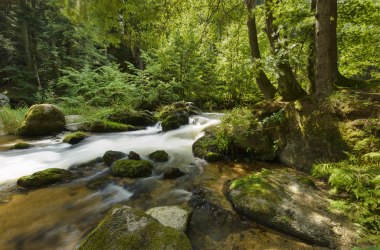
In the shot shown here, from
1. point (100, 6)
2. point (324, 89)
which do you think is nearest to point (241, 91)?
point (324, 89)

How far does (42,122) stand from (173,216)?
8362mm

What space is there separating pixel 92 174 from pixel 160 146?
280 centimetres

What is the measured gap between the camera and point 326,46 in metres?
5.30

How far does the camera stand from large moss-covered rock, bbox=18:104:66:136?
9297 mm

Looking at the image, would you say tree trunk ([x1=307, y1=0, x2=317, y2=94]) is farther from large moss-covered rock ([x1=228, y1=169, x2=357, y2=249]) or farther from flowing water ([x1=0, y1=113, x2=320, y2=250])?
large moss-covered rock ([x1=228, y1=169, x2=357, y2=249])

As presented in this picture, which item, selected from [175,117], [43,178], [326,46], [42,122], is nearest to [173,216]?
[43,178]

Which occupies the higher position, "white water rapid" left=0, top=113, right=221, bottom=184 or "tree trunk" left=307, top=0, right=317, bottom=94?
"tree trunk" left=307, top=0, right=317, bottom=94

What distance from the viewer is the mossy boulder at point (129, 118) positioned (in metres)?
11.1

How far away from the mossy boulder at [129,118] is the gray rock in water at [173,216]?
7.81 metres

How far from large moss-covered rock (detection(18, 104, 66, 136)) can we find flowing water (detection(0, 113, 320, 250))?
5.00 feet

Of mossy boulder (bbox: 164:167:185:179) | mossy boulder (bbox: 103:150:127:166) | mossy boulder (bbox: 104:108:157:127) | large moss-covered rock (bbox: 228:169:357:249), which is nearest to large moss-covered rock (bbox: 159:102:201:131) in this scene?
mossy boulder (bbox: 104:108:157:127)

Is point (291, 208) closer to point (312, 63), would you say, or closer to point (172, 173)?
point (172, 173)

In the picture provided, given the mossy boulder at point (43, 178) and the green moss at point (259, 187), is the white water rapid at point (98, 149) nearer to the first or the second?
the mossy boulder at point (43, 178)

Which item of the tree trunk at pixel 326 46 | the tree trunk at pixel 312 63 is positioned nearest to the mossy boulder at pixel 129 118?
the tree trunk at pixel 312 63
